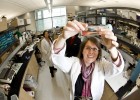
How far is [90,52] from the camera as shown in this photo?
5.11 ft

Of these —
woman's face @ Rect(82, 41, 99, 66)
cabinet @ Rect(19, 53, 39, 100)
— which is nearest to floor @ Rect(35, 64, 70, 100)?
cabinet @ Rect(19, 53, 39, 100)

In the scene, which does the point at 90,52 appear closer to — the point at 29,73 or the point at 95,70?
the point at 95,70

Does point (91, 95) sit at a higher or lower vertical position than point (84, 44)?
lower

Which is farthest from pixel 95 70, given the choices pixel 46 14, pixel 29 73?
pixel 46 14

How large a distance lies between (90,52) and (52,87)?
3821 millimetres

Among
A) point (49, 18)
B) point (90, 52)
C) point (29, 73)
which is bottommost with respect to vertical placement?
point (29, 73)

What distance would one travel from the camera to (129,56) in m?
2.87

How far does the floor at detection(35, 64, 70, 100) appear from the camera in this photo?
15.1 ft

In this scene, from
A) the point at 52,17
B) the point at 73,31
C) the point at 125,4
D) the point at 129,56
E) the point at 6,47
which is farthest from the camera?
the point at 52,17

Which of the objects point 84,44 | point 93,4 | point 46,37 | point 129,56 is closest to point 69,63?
point 84,44

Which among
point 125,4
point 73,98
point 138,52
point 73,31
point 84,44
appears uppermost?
point 125,4

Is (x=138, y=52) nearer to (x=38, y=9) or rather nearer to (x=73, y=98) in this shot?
(x=73, y=98)

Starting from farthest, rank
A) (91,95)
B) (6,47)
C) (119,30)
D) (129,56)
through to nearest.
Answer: (6,47)
(119,30)
(129,56)
(91,95)

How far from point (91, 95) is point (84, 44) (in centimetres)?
43
